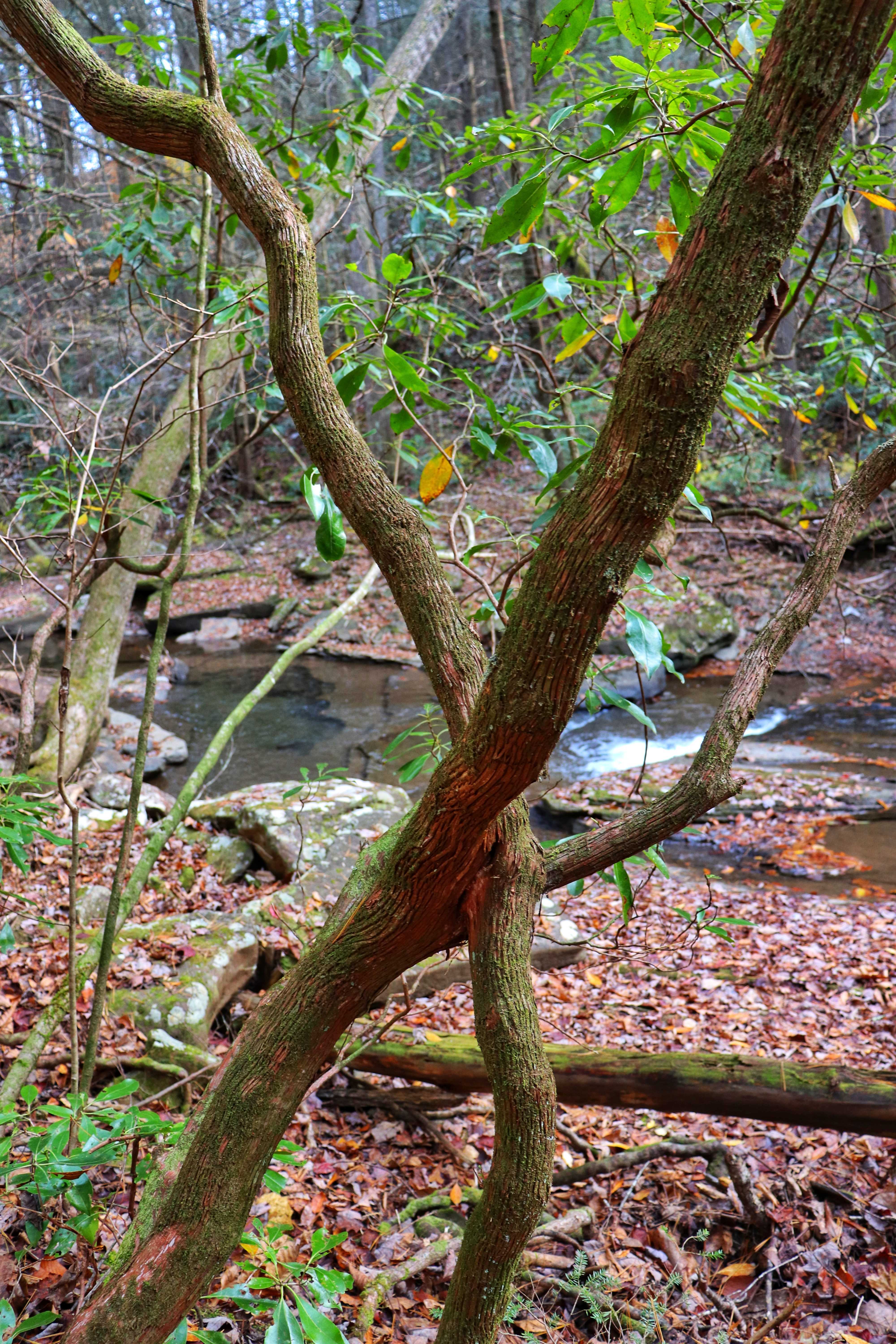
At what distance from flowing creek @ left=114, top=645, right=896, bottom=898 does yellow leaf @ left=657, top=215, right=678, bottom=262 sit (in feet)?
16.5

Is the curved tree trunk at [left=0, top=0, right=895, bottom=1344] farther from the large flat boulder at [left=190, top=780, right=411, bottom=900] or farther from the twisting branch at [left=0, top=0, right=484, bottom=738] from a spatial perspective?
the large flat boulder at [left=190, top=780, right=411, bottom=900]

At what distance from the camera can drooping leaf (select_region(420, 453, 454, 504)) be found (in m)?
1.88

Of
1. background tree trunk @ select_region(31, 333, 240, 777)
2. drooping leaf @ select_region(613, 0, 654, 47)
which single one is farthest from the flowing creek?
drooping leaf @ select_region(613, 0, 654, 47)

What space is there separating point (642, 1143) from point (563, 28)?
3.67m

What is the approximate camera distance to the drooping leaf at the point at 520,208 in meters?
1.59

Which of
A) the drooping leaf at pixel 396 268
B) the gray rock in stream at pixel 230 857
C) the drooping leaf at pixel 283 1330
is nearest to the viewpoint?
the drooping leaf at pixel 283 1330

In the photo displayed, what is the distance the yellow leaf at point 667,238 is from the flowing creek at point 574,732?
5040 mm

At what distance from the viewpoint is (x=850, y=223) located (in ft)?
6.63

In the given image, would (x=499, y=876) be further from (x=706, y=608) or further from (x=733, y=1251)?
(x=706, y=608)

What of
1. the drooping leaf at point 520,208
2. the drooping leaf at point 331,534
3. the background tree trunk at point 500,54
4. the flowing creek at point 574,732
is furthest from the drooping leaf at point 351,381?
the background tree trunk at point 500,54

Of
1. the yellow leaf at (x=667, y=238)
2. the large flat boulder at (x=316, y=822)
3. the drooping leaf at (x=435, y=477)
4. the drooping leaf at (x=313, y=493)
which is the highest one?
the yellow leaf at (x=667, y=238)

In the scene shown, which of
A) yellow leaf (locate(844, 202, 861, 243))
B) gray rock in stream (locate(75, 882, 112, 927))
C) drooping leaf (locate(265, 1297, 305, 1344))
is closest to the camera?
drooping leaf (locate(265, 1297, 305, 1344))

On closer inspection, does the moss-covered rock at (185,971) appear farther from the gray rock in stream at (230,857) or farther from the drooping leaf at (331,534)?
the drooping leaf at (331,534)

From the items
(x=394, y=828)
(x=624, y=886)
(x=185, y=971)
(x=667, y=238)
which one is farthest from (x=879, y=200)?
(x=185, y=971)
